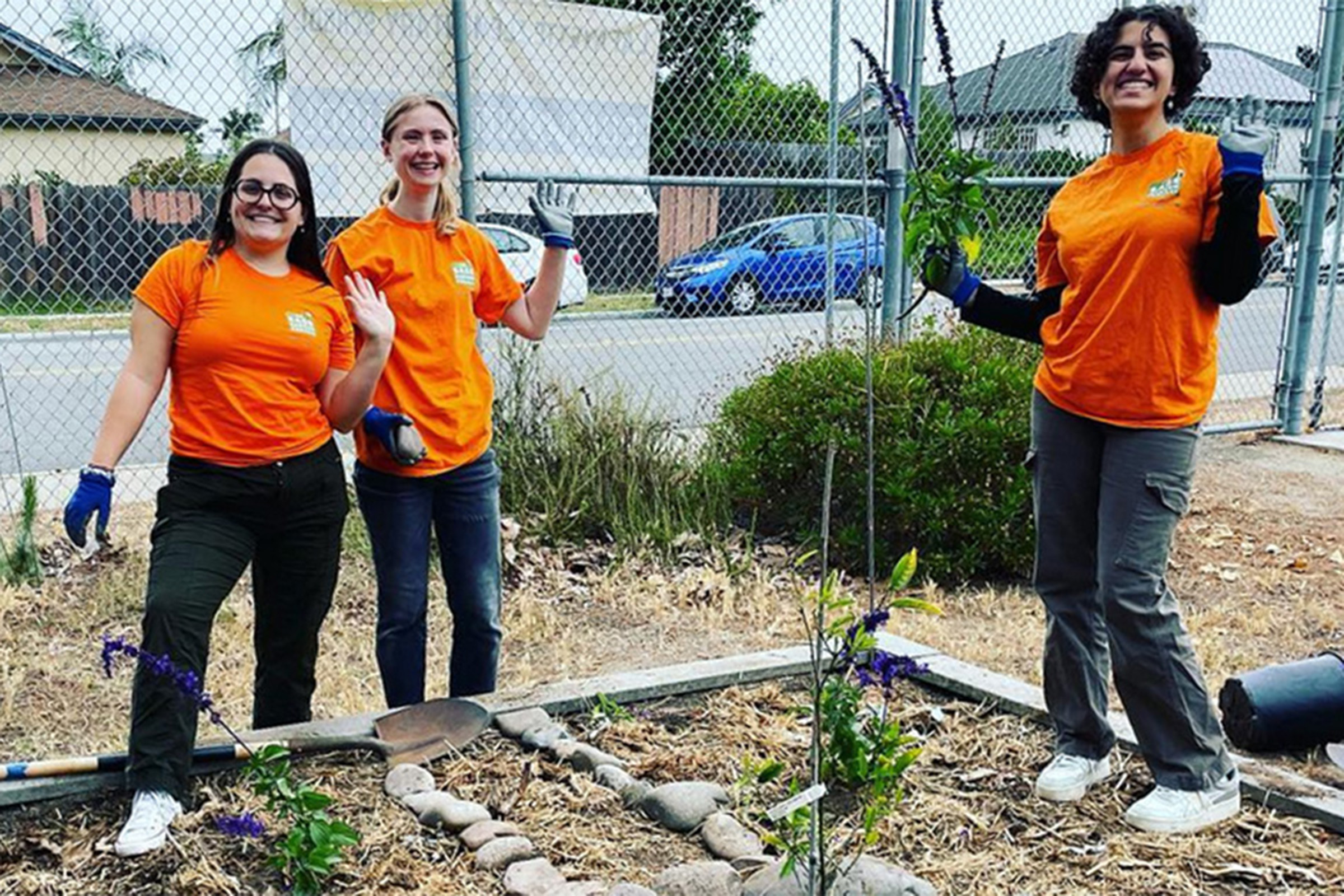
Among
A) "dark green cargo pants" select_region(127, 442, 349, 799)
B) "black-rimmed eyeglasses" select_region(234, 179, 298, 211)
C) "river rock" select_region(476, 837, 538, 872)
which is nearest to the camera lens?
"river rock" select_region(476, 837, 538, 872)

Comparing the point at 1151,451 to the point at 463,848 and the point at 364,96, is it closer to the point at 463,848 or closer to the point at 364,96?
the point at 463,848

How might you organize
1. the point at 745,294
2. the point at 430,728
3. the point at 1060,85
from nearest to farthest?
the point at 430,728 < the point at 1060,85 < the point at 745,294

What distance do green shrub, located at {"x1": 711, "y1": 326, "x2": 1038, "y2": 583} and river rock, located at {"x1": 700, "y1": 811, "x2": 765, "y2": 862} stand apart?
288cm

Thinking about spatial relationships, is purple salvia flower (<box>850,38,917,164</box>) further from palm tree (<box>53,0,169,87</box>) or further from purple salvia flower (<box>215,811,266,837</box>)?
palm tree (<box>53,0,169,87</box>)

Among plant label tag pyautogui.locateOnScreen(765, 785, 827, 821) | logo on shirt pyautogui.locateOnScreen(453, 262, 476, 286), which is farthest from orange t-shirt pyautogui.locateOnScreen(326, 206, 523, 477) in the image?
plant label tag pyautogui.locateOnScreen(765, 785, 827, 821)

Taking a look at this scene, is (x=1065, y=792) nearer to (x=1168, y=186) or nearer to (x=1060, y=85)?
(x=1168, y=186)

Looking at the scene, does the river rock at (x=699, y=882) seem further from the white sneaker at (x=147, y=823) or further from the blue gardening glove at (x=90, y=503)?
the blue gardening glove at (x=90, y=503)

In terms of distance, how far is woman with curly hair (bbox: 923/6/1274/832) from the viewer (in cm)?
317

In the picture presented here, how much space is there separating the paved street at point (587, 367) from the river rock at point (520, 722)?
292cm

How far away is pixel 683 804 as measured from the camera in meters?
3.21

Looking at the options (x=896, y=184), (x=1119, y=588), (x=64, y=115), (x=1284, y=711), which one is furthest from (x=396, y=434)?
(x=896, y=184)

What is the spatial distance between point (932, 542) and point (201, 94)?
3.86 metres

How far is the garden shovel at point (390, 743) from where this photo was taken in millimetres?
3215

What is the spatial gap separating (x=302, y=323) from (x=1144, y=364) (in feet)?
6.73
